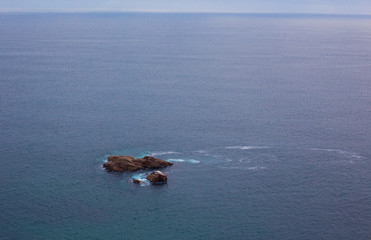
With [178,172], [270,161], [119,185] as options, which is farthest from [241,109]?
[119,185]

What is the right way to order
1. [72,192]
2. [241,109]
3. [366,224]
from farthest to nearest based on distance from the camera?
1. [241,109]
2. [72,192]
3. [366,224]

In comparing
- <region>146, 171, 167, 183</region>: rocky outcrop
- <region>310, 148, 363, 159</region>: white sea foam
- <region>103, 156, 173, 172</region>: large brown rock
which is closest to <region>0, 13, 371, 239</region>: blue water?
<region>310, 148, 363, 159</region>: white sea foam

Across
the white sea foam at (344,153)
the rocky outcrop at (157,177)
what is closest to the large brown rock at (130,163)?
the rocky outcrop at (157,177)

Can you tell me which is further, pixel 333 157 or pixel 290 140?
pixel 290 140

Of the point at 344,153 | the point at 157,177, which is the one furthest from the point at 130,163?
the point at 344,153

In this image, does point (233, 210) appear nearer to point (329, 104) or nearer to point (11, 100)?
point (329, 104)

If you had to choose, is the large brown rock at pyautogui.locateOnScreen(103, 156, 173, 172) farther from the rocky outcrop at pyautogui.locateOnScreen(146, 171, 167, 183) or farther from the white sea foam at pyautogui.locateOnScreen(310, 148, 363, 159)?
the white sea foam at pyautogui.locateOnScreen(310, 148, 363, 159)

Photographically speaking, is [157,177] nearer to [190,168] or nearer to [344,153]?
[190,168]
